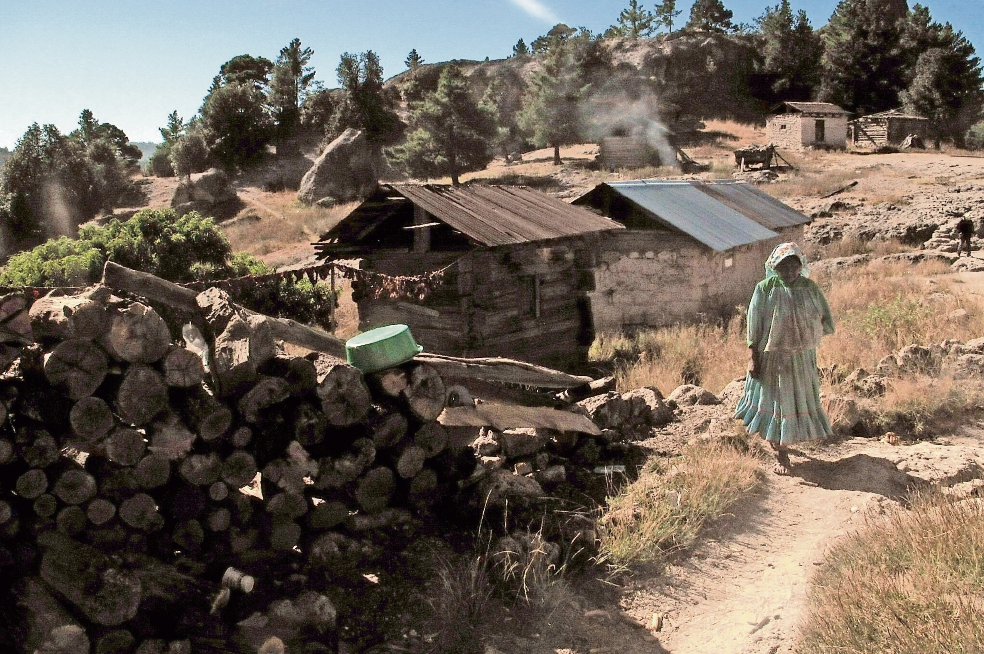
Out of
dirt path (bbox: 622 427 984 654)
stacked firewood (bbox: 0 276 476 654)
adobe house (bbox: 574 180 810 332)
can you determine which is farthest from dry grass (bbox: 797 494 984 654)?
adobe house (bbox: 574 180 810 332)

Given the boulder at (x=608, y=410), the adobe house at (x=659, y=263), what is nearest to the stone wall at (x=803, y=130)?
the adobe house at (x=659, y=263)

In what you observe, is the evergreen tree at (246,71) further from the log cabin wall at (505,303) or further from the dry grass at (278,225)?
the log cabin wall at (505,303)

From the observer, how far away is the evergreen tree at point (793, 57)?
173ft

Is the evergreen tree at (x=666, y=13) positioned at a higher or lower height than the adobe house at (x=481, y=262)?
higher

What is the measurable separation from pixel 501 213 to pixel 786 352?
5.42 metres

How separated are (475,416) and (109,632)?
7.49 ft

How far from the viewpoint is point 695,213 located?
15.5 m

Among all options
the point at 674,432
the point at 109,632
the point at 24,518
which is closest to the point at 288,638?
the point at 109,632

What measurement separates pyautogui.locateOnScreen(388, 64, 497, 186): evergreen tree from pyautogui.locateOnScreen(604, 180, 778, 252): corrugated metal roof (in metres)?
22.2

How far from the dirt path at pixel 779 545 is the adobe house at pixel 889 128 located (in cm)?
3881

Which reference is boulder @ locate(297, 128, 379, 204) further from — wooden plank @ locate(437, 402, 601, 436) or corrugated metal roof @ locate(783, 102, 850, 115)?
wooden plank @ locate(437, 402, 601, 436)

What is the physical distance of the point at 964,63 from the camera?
45.0m

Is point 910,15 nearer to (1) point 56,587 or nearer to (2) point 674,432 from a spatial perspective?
(2) point 674,432

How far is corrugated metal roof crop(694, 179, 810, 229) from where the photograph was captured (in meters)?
17.4
